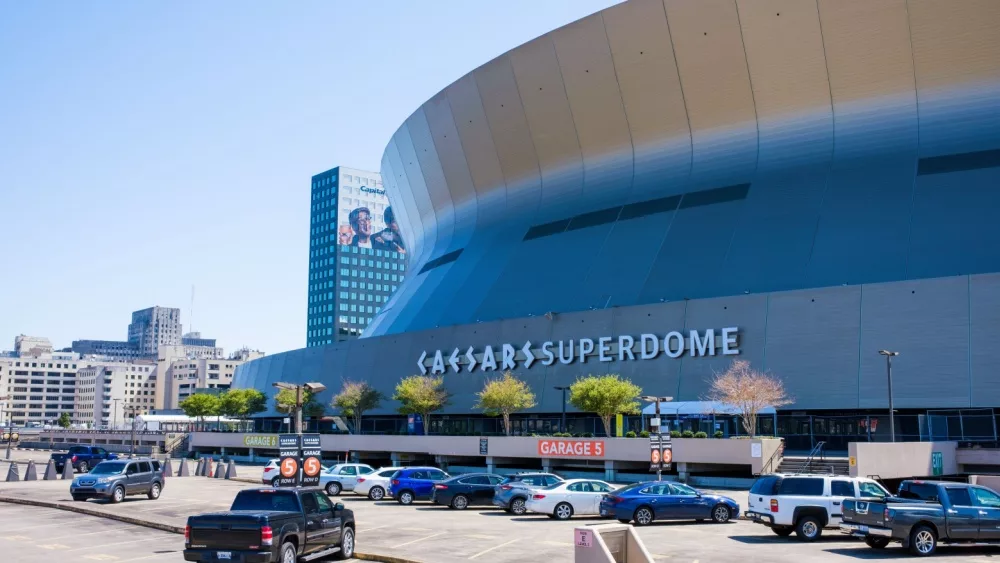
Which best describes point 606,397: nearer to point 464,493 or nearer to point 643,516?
point 464,493

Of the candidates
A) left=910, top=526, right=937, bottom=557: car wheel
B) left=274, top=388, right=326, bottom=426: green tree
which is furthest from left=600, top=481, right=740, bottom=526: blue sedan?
left=274, top=388, right=326, bottom=426: green tree

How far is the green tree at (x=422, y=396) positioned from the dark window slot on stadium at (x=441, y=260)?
17.5 metres

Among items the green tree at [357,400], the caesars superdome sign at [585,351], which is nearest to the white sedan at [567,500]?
the caesars superdome sign at [585,351]

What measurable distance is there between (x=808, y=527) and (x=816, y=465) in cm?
1667

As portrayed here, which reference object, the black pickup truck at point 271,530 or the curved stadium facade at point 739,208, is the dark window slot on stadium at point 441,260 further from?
the black pickup truck at point 271,530

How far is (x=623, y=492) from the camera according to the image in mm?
29234

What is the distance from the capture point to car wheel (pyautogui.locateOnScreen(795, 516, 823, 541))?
25.3 metres

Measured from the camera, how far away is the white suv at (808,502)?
2538 centimetres

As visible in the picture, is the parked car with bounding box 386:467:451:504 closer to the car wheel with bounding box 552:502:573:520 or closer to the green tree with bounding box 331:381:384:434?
the car wheel with bounding box 552:502:573:520

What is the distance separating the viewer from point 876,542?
23219mm

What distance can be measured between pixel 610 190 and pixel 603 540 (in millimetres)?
55360

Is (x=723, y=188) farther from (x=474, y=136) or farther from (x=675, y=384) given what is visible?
(x=474, y=136)

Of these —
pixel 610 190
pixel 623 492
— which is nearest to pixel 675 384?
pixel 610 190

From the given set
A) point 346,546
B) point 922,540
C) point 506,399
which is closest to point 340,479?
point 346,546
